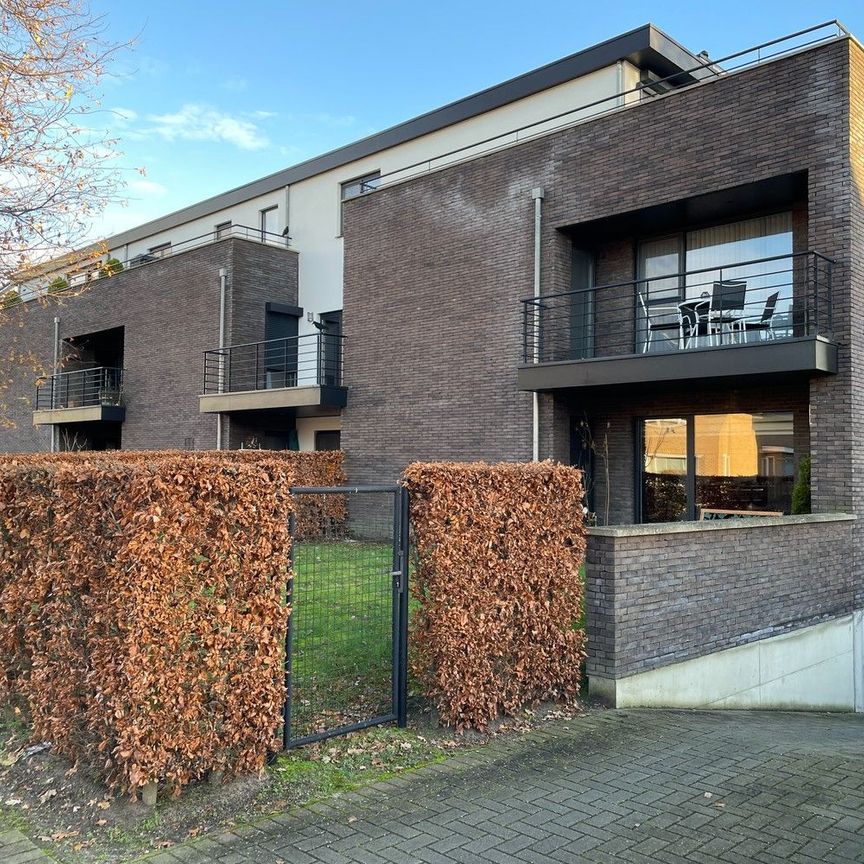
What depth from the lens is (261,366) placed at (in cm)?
1945

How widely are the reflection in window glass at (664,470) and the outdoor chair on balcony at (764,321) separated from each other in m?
1.99

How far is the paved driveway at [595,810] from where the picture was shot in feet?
12.1

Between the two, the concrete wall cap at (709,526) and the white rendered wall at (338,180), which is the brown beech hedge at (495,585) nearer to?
the concrete wall cap at (709,526)

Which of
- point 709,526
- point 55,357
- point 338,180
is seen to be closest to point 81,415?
point 55,357

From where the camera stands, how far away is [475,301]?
554 inches

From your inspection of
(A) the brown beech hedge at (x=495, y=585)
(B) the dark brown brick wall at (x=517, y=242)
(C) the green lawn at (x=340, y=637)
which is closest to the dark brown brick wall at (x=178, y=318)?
(B) the dark brown brick wall at (x=517, y=242)

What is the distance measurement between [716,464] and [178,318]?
14.9 m

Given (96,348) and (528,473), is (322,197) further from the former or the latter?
(528,473)

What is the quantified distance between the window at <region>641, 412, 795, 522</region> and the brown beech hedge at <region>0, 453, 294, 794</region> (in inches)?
360

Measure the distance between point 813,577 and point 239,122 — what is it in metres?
9.11

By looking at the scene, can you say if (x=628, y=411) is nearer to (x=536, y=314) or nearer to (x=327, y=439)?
(x=536, y=314)

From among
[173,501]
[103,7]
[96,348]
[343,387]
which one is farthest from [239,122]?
[96,348]

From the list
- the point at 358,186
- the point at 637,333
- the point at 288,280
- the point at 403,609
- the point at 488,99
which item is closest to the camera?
the point at 403,609

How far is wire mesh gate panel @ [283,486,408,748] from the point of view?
5234 mm
